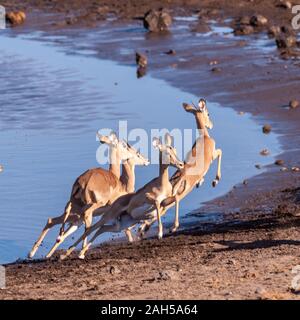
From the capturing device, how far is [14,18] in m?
33.1

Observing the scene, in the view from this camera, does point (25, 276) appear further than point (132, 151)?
No

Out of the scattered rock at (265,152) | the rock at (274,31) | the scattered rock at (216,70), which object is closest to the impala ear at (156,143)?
the scattered rock at (265,152)

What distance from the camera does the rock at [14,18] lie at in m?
33.1

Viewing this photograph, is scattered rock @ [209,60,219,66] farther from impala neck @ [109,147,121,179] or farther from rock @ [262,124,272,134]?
impala neck @ [109,147,121,179]

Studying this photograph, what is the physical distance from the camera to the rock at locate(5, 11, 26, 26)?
33.1 m

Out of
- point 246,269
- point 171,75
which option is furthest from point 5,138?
point 246,269

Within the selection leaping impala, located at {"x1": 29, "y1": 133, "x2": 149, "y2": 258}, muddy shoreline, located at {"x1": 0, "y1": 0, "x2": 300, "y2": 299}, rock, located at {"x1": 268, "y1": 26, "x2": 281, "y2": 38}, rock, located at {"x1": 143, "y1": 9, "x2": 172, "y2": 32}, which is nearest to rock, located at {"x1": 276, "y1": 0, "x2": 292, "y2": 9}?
rock, located at {"x1": 268, "y1": 26, "x2": 281, "y2": 38}

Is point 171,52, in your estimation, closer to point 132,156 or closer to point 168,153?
point 132,156

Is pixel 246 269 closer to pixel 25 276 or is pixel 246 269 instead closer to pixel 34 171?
pixel 25 276

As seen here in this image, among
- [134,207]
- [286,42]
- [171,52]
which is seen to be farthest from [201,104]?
[171,52]

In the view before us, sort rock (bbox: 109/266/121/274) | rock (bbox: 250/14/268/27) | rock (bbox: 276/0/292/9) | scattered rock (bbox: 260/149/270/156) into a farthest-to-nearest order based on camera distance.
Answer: rock (bbox: 276/0/292/9)
rock (bbox: 250/14/268/27)
scattered rock (bbox: 260/149/270/156)
rock (bbox: 109/266/121/274)

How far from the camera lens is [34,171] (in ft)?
55.0

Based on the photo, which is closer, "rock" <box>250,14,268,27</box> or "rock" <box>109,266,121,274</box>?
"rock" <box>109,266,121,274</box>
